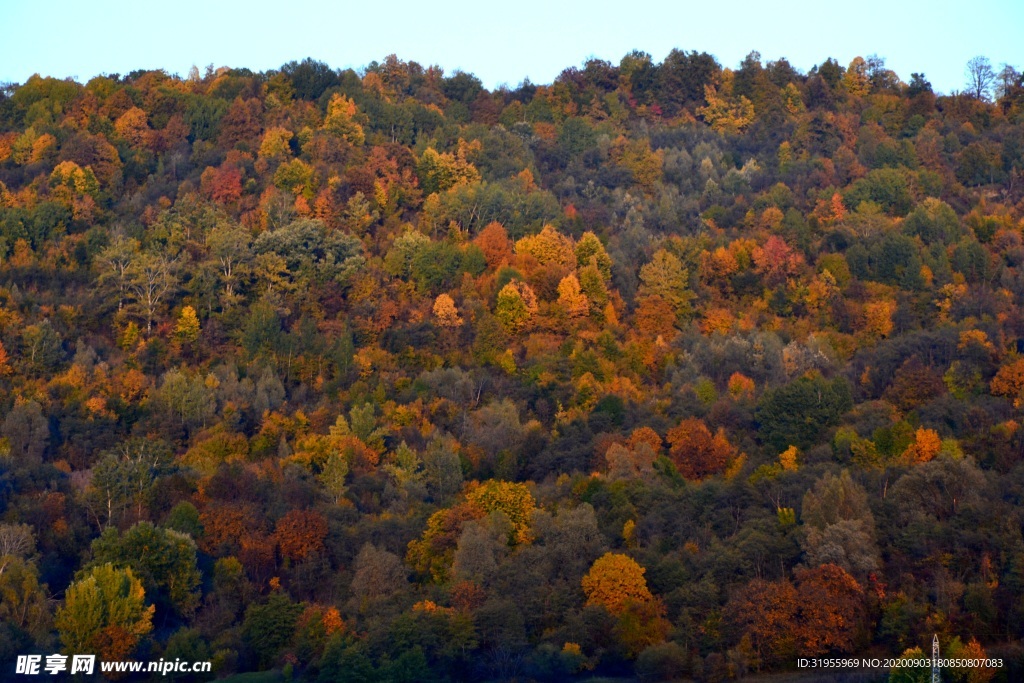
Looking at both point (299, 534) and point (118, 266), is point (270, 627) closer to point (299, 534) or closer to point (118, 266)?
point (299, 534)

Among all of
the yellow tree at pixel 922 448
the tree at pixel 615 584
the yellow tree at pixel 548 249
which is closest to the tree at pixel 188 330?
the yellow tree at pixel 548 249

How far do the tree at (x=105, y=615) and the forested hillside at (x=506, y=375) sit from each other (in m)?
0.13

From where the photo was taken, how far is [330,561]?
49.3 m

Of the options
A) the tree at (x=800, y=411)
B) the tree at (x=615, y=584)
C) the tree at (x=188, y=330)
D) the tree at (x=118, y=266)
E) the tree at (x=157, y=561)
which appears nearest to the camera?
the tree at (x=615, y=584)

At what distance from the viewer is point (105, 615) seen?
43.0 m

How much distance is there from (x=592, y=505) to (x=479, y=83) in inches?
1994

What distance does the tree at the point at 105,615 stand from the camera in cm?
4200

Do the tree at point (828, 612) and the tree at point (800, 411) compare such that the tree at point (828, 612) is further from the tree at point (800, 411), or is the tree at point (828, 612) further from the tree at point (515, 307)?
the tree at point (515, 307)

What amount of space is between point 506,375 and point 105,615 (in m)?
23.2

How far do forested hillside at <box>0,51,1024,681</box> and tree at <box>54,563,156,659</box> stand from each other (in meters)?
0.13

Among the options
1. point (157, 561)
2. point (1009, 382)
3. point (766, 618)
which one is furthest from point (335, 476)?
Result: point (1009, 382)

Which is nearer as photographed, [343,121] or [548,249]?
[548,249]

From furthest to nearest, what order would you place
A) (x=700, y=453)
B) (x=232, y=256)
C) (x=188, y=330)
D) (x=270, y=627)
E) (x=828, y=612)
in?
(x=232, y=256) → (x=188, y=330) → (x=700, y=453) → (x=270, y=627) → (x=828, y=612)

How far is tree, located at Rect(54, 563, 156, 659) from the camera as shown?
4200 centimetres
